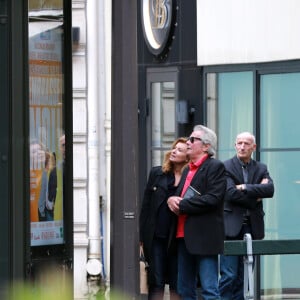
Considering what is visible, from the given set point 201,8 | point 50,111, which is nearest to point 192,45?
point 201,8

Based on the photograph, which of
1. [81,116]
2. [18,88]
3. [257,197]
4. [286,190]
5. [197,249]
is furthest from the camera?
[81,116]

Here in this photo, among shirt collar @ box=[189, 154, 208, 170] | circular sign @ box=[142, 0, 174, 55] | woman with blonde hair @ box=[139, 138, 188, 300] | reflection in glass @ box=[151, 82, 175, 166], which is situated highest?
circular sign @ box=[142, 0, 174, 55]

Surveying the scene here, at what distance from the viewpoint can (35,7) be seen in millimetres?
6836

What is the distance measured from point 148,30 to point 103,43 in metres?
0.92

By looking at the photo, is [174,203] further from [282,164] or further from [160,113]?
[160,113]

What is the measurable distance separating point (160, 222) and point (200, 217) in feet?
1.32

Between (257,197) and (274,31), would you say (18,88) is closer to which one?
(257,197)

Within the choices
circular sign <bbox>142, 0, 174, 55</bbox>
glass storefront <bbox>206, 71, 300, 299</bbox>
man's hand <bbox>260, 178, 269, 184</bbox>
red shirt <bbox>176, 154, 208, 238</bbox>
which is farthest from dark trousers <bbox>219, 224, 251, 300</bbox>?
circular sign <bbox>142, 0, 174, 55</bbox>

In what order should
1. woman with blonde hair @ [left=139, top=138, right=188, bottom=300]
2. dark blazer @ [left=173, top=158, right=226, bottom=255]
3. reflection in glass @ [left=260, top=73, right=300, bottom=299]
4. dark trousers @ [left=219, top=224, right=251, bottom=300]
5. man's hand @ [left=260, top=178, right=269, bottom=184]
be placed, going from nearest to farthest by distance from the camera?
dark blazer @ [left=173, top=158, right=226, bottom=255], woman with blonde hair @ [left=139, top=138, right=188, bottom=300], dark trousers @ [left=219, top=224, right=251, bottom=300], man's hand @ [left=260, top=178, right=269, bottom=184], reflection in glass @ [left=260, top=73, right=300, bottom=299]

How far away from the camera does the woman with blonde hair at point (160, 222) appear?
9.80 m

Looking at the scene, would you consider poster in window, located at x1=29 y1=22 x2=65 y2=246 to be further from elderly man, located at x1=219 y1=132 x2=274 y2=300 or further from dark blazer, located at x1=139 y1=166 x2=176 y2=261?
elderly man, located at x1=219 y1=132 x2=274 y2=300

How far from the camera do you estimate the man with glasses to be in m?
9.48

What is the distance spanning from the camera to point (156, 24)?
14.0 m

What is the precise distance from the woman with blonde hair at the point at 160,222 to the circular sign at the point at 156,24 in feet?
13.5
